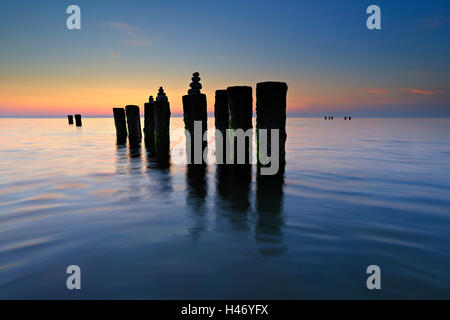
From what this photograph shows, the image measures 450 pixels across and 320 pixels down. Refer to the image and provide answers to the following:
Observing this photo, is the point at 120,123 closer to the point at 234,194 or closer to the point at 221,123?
the point at 221,123

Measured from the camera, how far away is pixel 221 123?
10523mm

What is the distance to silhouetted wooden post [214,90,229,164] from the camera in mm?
10328

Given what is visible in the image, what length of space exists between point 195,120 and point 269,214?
5.79 metres

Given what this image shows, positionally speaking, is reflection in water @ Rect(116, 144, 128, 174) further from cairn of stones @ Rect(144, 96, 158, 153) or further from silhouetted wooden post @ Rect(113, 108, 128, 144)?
silhouetted wooden post @ Rect(113, 108, 128, 144)

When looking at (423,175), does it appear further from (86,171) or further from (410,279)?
(86,171)

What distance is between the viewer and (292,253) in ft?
11.1

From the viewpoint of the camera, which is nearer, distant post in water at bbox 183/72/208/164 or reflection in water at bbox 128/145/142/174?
reflection in water at bbox 128/145/142/174

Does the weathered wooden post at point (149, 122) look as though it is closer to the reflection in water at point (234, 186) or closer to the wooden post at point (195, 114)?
the wooden post at point (195, 114)

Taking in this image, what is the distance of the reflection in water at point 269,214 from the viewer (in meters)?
3.63

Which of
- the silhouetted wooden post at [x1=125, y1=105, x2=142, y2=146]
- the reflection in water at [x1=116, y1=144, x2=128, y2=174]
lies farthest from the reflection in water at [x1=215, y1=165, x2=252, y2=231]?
the silhouetted wooden post at [x1=125, y1=105, x2=142, y2=146]

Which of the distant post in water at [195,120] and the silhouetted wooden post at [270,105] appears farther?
the distant post in water at [195,120]

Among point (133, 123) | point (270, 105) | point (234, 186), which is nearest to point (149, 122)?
point (133, 123)

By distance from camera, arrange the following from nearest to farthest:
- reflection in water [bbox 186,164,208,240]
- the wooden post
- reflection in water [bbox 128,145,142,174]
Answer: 1. reflection in water [bbox 186,164,208,240]
2. reflection in water [bbox 128,145,142,174]
3. the wooden post

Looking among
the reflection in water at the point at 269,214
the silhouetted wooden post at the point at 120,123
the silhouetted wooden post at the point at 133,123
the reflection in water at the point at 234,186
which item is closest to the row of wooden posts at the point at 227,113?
the silhouetted wooden post at the point at 133,123
